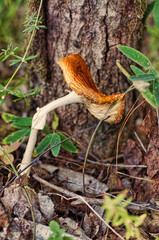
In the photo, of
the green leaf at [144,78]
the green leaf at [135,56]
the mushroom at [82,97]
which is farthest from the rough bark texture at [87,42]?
the green leaf at [144,78]

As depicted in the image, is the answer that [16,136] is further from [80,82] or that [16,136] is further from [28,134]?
[80,82]

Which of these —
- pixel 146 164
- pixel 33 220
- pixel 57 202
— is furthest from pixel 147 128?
pixel 33 220

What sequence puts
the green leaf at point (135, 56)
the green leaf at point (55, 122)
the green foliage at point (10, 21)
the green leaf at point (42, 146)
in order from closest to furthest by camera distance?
the green leaf at point (135, 56)
the green leaf at point (42, 146)
the green leaf at point (55, 122)
the green foliage at point (10, 21)

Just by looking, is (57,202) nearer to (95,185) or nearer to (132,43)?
(95,185)

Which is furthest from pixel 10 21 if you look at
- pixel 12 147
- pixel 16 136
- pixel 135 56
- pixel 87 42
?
pixel 135 56

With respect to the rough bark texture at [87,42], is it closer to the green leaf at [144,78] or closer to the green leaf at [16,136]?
the green leaf at [16,136]

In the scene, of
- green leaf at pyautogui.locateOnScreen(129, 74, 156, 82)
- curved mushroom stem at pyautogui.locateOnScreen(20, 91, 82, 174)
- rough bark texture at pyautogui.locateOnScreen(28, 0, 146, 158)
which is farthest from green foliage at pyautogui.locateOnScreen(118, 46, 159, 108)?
rough bark texture at pyautogui.locateOnScreen(28, 0, 146, 158)
